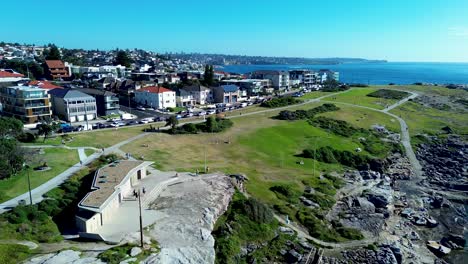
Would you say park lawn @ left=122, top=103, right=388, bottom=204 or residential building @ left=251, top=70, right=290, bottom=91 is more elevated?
residential building @ left=251, top=70, right=290, bottom=91

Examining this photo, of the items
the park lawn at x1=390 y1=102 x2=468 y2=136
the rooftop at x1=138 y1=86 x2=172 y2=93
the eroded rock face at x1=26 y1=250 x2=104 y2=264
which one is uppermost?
the rooftop at x1=138 y1=86 x2=172 y2=93

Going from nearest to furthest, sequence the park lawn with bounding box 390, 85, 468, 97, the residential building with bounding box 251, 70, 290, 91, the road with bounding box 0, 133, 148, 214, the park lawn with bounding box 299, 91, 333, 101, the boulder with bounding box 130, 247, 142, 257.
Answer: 1. the boulder with bounding box 130, 247, 142, 257
2. the road with bounding box 0, 133, 148, 214
3. the park lawn with bounding box 299, 91, 333, 101
4. the park lawn with bounding box 390, 85, 468, 97
5. the residential building with bounding box 251, 70, 290, 91

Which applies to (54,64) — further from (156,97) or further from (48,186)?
(48,186)

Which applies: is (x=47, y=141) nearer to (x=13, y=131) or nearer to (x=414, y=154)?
(x=13, y=131)

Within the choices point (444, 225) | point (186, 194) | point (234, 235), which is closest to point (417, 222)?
point (444, 225)

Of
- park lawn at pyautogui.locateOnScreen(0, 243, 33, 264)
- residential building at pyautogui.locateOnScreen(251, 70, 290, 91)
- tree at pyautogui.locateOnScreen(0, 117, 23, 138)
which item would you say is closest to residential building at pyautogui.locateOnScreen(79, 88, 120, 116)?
tree at pyautogui.locateOnScreen(0, 117, 23, 138)

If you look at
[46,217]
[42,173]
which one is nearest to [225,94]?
[42,173]

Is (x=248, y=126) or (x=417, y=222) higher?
(x=248, y=126)

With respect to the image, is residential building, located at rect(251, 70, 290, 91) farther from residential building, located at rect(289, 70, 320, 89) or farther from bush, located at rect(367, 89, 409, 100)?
bush, located at rect(367, 89, 409, 100)
